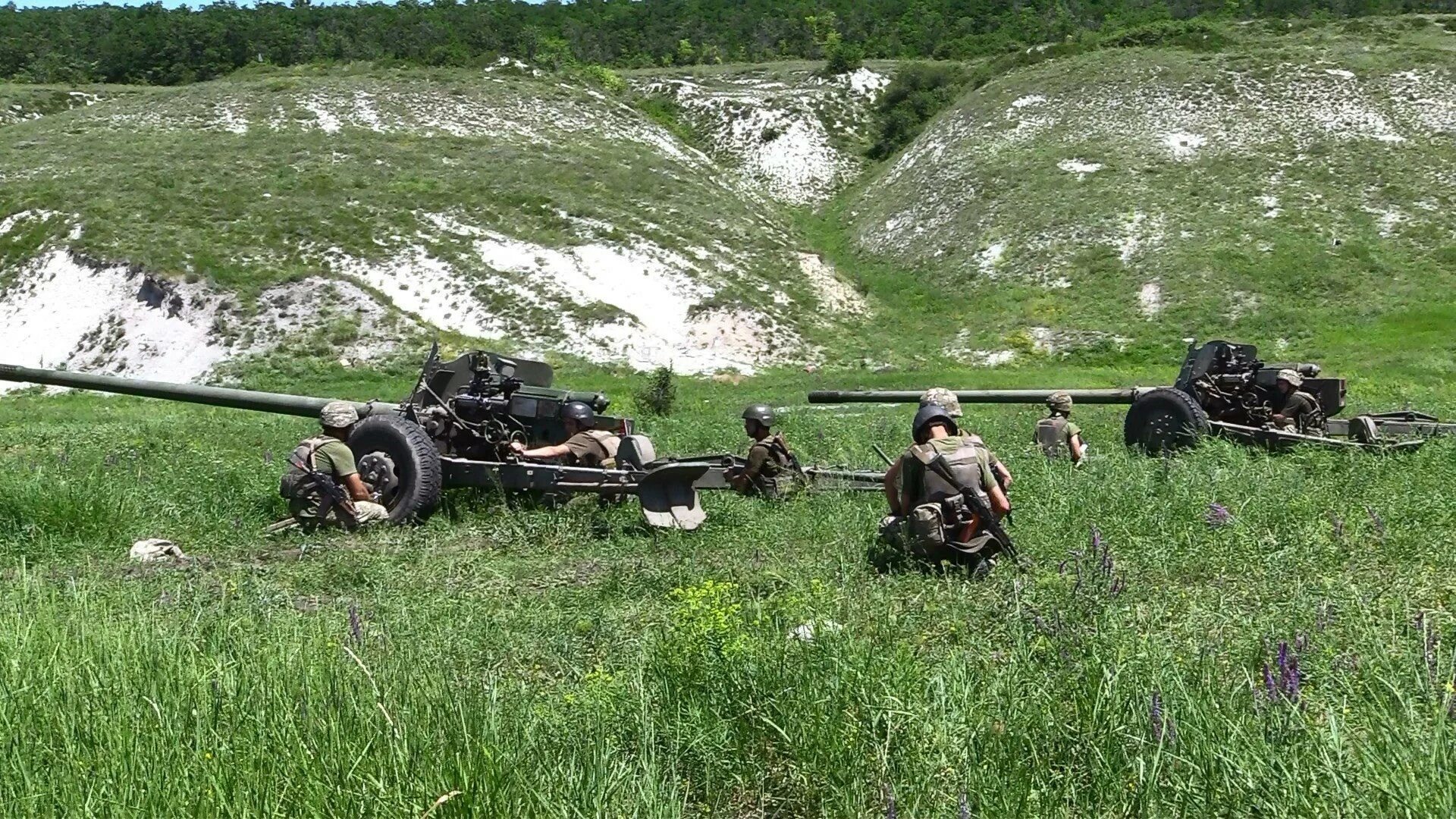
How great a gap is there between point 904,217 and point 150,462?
35.8 m

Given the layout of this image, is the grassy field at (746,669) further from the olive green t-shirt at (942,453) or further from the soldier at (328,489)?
the olive green t-shirt at (942,453)

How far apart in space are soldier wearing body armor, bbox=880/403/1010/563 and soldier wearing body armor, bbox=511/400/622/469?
3450 millimetres

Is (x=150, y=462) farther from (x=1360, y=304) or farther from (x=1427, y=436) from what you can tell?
(x=1360, y=304)

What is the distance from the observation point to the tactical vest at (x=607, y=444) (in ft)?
34.3

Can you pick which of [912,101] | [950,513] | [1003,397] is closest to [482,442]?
[950,513]

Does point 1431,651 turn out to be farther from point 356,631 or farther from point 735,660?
point 356,631

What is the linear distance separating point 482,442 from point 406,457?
0.96 m

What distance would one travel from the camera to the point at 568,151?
4669 centimetres

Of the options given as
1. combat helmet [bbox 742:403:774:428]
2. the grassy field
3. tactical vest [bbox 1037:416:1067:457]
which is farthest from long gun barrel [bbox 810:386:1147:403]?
the grassy field

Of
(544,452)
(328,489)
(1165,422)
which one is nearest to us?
(328,489)

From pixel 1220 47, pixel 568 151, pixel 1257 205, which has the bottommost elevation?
pixel 1257 205

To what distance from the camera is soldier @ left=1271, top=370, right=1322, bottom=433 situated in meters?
13.9

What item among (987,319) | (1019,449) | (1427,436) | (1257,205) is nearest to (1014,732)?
(1019,449)

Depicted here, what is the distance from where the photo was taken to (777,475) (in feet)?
34.6
